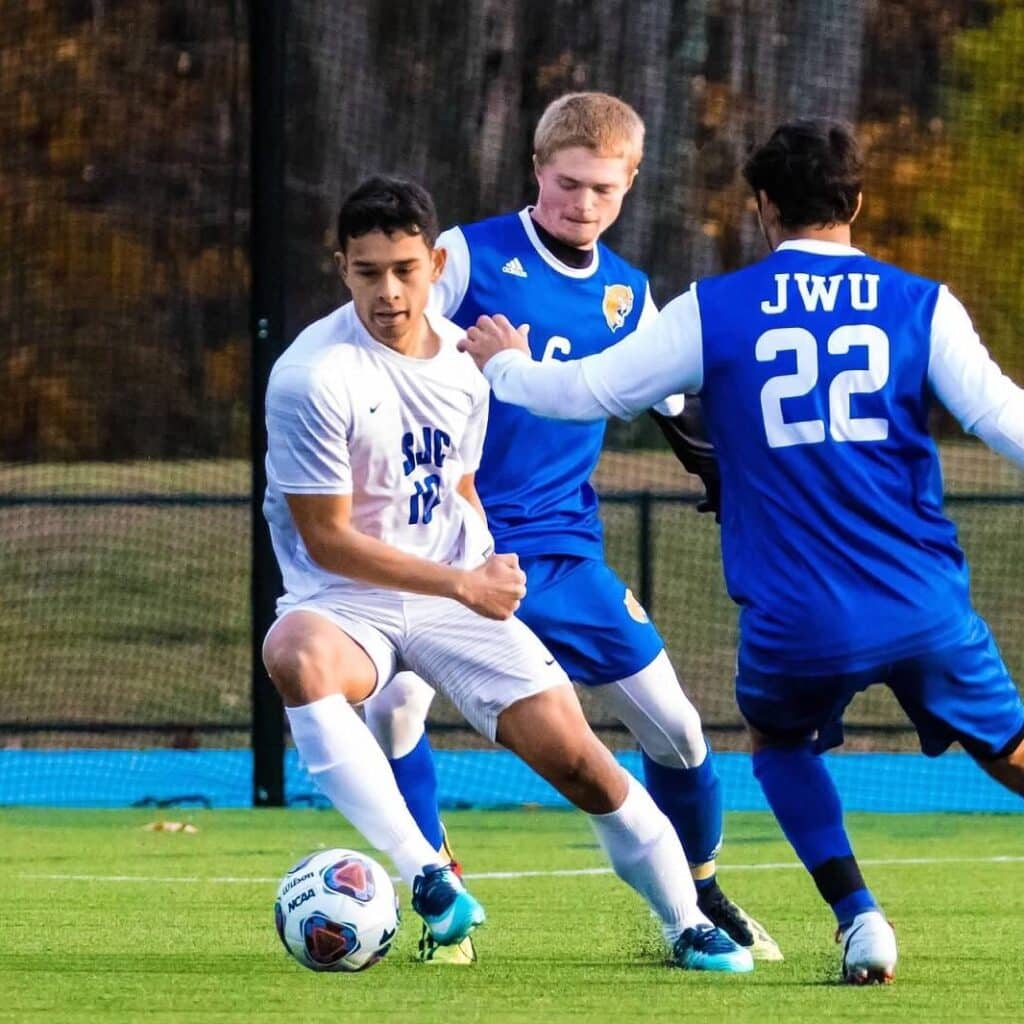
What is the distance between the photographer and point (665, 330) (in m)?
4.69

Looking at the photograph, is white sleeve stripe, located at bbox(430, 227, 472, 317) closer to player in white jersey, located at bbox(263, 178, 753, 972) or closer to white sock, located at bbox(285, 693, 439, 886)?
player in white jersey, located at bbox(263, 178, 753, 972)

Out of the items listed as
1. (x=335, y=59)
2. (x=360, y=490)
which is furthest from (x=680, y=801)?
(x=335, y=59)

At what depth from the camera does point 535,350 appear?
580cm

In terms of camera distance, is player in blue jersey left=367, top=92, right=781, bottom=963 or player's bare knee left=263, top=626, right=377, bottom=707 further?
player in blue jersey left=367, top=92, right=781, bottom=963

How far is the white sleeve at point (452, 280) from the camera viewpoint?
587cm

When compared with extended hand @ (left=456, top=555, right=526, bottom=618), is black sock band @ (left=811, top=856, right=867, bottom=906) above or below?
below

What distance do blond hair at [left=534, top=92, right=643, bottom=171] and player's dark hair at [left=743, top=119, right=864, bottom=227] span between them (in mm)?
1006

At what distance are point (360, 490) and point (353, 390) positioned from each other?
8.8 inches

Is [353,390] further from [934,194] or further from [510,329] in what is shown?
[934,194]

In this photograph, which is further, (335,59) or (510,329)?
(335,59)

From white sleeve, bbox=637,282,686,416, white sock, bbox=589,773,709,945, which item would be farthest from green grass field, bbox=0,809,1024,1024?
white sleeve, bbox=637,282,686,416

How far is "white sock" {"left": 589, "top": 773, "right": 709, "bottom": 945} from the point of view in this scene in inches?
205

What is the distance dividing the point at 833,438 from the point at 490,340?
0.80m

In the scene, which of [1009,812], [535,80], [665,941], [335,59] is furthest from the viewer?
[535,80]
